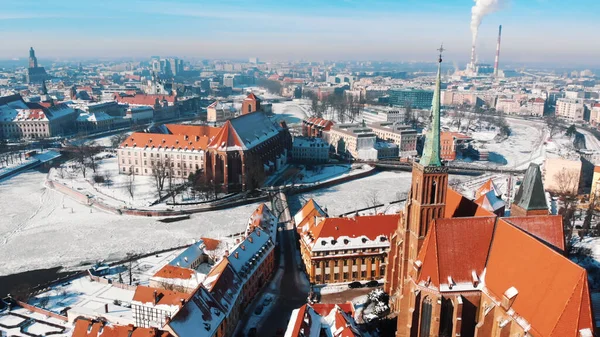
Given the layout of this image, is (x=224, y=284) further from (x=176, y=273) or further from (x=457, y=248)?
(x=457, y=248)

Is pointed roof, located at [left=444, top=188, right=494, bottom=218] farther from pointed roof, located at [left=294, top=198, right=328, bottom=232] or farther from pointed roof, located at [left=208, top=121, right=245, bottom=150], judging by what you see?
pointed roof, located at [left=208, top=121, right=245, bottom=150]

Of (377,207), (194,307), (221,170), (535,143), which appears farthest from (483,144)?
(194,307)

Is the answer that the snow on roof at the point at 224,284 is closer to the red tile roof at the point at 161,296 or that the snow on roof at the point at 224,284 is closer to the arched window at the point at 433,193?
the red tile roof at the point at 161,296

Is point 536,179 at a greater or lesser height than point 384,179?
greater

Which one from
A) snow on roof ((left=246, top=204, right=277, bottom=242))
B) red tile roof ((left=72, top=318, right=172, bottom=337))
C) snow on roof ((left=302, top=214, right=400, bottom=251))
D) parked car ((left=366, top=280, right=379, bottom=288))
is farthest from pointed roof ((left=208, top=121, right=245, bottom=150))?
red tile roof ((left=72, top=318, right=172, bottom=337))

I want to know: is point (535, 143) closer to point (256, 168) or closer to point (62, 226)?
point (256, 168)

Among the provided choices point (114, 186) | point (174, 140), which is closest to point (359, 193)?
point (174, 140)
